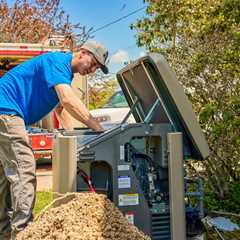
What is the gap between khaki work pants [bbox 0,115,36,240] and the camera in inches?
156

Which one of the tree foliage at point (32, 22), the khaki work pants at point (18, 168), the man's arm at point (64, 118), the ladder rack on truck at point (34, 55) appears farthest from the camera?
the tree foliage at point (32, 22)

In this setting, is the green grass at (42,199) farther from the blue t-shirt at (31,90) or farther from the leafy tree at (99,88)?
the leafy tree at (99,88)

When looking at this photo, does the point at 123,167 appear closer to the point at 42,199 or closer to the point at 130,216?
the point at 130,216

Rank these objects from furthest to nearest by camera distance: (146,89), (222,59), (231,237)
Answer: (222,59) → (231,237) → (146,89)

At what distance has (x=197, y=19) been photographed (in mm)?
6996

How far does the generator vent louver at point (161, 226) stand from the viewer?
382 centimetres

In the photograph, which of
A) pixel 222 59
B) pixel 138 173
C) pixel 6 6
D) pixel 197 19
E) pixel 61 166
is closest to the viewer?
pixel 61 166

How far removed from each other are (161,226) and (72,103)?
1.13m

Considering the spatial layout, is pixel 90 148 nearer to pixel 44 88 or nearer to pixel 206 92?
pixel 44 88

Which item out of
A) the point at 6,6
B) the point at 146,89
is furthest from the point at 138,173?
the point at 6,6

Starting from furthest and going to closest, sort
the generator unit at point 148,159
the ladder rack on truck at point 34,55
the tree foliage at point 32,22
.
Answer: the tree foliage at point 32,22 < the ladder rack on truck at point 34,55 < the generator unit at point 148,159

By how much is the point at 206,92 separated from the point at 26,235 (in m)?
4.11

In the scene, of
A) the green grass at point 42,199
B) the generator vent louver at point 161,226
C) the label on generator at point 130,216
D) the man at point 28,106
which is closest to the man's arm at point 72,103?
the man at point 28,106

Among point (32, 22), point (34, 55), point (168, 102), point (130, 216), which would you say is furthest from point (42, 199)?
point (32, 22)
